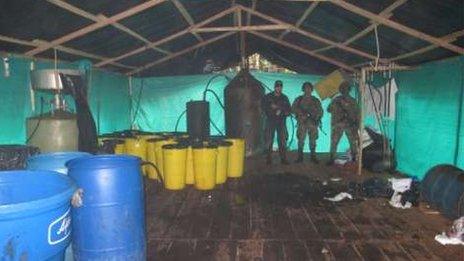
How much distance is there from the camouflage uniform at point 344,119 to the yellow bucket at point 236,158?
2.98 metres

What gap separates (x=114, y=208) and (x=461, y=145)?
5.23 meters

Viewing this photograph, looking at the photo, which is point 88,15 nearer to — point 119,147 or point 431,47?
point 119,147

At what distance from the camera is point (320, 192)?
6.84m

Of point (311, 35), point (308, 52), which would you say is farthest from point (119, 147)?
point (308, 52)

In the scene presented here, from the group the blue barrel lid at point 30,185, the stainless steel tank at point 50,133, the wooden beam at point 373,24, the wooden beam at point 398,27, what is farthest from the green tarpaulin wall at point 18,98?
the wooden beam at point 373,24

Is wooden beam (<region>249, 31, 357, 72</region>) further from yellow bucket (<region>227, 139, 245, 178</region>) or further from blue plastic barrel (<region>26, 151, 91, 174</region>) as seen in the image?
blue plastic barrel (<region>26, 151, 91, 174</region>)

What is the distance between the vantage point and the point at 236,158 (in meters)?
7.68

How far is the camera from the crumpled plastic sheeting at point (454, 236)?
4.44 metres

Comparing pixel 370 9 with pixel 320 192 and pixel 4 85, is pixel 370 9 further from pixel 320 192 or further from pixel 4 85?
pixel 4 85

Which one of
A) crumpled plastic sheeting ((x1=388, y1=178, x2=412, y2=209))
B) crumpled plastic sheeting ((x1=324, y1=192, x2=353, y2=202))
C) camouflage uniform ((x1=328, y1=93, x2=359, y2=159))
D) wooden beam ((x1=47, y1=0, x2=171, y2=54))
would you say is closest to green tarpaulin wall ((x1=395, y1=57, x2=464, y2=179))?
crumpled plastic sheeting ((x1=388, y1=178, x2=412, y2=209))

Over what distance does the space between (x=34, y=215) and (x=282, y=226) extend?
3346mm

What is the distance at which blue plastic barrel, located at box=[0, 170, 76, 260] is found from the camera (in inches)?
87.9

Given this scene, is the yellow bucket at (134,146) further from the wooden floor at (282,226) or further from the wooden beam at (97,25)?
the wooden beam at (97,25)

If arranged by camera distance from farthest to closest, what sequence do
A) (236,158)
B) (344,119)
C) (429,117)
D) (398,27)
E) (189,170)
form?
(344,119)
(236,158)
(429,117)
(189,170)
(398,27)
